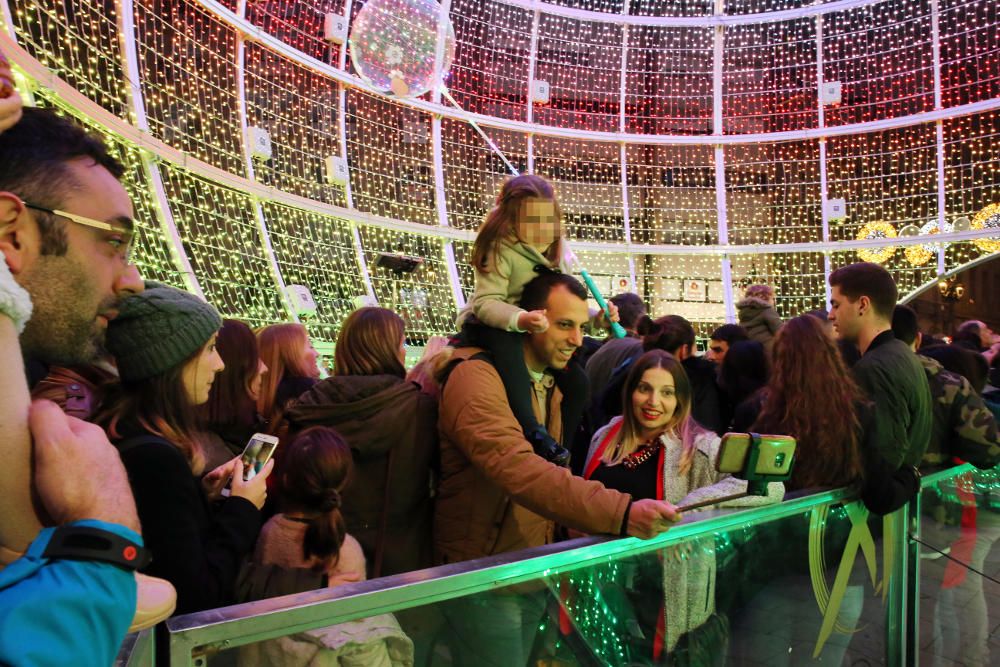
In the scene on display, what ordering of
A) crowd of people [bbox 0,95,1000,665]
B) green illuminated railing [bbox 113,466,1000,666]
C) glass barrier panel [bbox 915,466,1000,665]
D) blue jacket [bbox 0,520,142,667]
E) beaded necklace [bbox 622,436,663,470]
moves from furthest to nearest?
glass barrier panel [bbox 915,466,1000,665]
beaded necklace [bbox 622,436,663,470]
green illuminated railing [bbox 113,466,1000,666]
crowd of people [bbox 0,95,1000,665]
blue jacket [bbox 0,520,142,667]

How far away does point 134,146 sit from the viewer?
591 centimetres

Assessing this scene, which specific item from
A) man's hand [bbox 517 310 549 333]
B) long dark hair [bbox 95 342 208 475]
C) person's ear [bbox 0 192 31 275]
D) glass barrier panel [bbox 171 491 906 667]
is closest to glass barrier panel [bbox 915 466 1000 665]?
glass barrier panel [bbox 171 491 906 667]

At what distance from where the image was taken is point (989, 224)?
10.5 metres

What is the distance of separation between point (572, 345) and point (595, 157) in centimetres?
1022

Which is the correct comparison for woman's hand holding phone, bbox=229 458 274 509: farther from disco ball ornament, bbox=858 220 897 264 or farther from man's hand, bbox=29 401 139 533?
disco ball ornament, bbox=858 220 897 264

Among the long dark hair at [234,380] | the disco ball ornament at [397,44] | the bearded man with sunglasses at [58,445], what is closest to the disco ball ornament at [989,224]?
the disco ball ornament at [397,44]

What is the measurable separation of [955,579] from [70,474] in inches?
133

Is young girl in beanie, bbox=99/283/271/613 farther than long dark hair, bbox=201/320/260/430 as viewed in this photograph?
No

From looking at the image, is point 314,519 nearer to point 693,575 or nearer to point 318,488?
point 318,488

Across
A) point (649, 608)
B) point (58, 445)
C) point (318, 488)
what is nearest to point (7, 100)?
point (58, 445)

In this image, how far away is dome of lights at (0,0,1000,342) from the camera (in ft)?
24.0

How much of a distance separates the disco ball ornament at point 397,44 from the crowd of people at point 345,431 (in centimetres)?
311

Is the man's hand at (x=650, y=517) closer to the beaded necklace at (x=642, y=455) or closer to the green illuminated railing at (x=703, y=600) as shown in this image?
the green illuminated railing at (x=703, y=600)

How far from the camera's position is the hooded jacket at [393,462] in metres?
2.21
